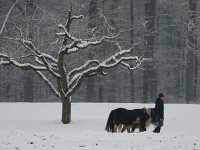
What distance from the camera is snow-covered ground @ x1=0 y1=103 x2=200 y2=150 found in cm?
1602

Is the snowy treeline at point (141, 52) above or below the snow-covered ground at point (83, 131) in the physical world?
above

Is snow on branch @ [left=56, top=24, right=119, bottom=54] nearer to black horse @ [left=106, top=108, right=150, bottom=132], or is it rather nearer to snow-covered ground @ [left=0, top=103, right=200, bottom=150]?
snow-covered ground @ [left=0, top=103, right=200, bottom=150]

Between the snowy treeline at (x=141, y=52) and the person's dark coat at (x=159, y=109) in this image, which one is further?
the snowy treeline at (x=141, y=52)

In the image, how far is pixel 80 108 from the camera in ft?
98.5

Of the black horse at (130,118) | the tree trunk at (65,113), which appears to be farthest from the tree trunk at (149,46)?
the black horse at (130,118)

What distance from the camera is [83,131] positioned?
2244cm

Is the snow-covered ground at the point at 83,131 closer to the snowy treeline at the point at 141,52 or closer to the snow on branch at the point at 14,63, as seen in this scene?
the snow on branch at the point at 14,63

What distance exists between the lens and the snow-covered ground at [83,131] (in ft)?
52.5

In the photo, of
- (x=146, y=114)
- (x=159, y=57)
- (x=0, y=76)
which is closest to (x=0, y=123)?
(x=146, y=114)

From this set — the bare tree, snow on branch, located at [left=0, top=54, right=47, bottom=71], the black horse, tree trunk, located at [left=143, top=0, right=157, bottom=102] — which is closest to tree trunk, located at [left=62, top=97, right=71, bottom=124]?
the bare tree

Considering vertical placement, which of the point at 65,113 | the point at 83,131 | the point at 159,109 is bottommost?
the point at 83,131

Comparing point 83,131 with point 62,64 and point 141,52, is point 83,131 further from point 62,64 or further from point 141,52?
point 141,52

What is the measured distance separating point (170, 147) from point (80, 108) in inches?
567

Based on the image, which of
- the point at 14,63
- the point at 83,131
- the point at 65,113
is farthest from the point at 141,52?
the point at 83,131
